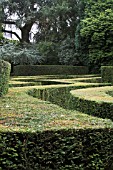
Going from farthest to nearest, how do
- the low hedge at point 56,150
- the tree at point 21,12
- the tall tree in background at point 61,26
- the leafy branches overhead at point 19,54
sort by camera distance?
the tree at point 21,12
the tall tree in background at point 61,26
the leafy branches overhead at point 19,54
the low hedge at point 56,150

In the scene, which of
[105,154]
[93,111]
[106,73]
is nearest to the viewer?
[105,154]

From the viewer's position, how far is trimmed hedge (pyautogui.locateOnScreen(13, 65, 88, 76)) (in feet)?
85.6

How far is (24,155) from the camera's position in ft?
11.6

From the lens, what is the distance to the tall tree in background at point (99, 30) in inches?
1011

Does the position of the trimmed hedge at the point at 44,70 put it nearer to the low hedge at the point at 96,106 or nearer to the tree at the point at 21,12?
the tree at the point at 21,12

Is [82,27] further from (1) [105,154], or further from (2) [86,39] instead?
(1) [105,154]

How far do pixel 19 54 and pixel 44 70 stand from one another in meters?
2.52

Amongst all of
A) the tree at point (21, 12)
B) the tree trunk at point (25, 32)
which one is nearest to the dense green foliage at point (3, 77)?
the tree at point (21, 12)

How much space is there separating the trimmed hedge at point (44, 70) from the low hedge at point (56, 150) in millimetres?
22378

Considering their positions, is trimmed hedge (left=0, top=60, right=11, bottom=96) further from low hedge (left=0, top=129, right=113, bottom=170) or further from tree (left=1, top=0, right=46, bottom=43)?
tree (left=1, top=0, right=46, bottom=43)

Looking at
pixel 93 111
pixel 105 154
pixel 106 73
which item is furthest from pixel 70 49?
pixel 105 154

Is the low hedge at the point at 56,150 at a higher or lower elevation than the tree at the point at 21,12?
lower

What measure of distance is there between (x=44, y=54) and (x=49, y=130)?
2370 cm

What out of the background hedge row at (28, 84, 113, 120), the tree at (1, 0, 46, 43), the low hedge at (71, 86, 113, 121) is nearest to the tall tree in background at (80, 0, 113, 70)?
the tree at (1, 0, 46, 43)
